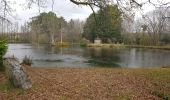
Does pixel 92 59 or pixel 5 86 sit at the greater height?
pixel 5 86

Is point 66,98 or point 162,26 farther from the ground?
point 162,26

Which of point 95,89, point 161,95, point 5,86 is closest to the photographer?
point 161,95

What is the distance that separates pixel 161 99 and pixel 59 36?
76.3 metres

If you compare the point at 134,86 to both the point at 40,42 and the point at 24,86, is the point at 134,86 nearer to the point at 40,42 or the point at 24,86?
the point at 24,86

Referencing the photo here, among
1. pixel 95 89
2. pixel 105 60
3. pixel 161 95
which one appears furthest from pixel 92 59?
Answer: pixel 161 95

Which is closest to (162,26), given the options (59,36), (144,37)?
(144,37)

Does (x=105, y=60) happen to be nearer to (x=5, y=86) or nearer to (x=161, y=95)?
(x=5, y=86)

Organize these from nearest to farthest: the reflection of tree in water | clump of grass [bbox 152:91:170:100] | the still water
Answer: clump of grass [bbox 152:91:170:100]
the still water
the reflection of tree in water

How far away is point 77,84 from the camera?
10523mm

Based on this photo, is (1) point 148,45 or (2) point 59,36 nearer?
(1) point 148,45

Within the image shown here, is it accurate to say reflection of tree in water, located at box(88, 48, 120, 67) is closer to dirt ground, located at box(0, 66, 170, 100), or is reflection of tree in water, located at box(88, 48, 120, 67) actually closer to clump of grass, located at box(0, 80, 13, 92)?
dirt ground, located at box(0, 66, 170, 100)

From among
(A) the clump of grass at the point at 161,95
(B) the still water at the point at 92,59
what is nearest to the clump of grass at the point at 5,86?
(A) the clump of grass at the point at 161,95

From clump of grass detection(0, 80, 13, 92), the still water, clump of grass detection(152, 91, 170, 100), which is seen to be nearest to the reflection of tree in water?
the still water

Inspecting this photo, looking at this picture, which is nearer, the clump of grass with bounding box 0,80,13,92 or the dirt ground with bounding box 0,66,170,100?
the dirt ground with bounding box 0,66,170,100
